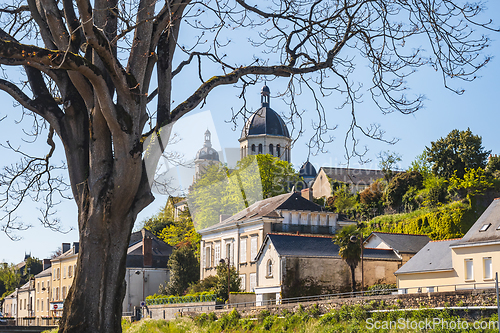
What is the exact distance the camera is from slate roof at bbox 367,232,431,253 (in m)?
33.8

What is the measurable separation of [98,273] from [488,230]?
73.1 feet

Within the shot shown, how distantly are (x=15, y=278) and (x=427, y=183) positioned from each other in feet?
236

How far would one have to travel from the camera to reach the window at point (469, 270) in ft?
82.5

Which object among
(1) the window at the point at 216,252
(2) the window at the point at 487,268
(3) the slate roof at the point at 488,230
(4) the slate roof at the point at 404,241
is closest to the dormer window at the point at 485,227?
(3) the slate roof at the point at 488,230

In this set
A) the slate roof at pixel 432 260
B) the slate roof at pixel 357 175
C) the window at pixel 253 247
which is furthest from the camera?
the slate roof at pixel 357 175

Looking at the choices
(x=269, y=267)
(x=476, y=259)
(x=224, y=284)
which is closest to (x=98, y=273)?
(x=476, y=259)

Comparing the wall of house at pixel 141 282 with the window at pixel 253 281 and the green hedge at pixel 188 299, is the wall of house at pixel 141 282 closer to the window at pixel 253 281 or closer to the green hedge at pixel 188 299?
the green hedge at pixel 188 299

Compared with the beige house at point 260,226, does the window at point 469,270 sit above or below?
below

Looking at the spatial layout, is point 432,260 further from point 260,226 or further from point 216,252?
point 216,252

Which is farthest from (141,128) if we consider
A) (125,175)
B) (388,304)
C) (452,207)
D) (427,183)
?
(427,183)

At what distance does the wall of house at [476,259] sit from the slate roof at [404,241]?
25.1 ft

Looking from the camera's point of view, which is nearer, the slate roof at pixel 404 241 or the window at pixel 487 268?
the window at pixel 487 268

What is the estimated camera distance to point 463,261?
2539cm

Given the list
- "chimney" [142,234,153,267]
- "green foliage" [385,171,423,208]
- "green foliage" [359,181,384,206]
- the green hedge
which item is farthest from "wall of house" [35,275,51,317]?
"green foliage" [385,171,423,208]
